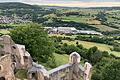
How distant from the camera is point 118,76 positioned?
7819 cm

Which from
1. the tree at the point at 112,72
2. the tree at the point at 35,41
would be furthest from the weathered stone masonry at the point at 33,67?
the tree at the point at 112,72

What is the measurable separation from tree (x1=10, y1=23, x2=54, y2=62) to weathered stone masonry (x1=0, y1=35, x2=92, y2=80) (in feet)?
107

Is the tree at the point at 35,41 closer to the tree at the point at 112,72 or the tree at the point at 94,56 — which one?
the tree at the point at 112,72

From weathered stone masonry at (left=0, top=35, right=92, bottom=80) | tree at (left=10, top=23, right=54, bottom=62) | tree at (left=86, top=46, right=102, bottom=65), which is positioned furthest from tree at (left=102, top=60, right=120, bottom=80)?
tree at (left=86, top=46, right=102, bottom=65)

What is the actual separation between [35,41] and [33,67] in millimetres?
43547

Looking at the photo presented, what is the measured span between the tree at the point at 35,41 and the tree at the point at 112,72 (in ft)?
45.6

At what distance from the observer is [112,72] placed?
257 feet

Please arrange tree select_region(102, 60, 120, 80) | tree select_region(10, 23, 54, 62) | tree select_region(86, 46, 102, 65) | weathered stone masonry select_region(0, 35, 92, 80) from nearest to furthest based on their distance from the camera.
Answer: weathered stone masonry select_region(0, 35, 92, 80)
tree select_region(102, 60, 120, 80)
tree select_region(10, 23, 54, 62)
tree select_region(86, 46, 102, 65)

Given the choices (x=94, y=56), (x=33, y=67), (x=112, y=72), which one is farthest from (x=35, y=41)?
(x=33, y=67)

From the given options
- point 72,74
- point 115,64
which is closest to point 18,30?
point 115,64

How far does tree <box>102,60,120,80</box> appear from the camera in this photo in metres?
77.9

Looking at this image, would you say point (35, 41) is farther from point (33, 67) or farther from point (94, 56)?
point (33, 67)

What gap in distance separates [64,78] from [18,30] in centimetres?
4635

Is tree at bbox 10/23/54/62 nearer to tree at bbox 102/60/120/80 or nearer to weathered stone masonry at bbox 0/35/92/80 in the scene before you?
tree at bbox 102/60/120/80
